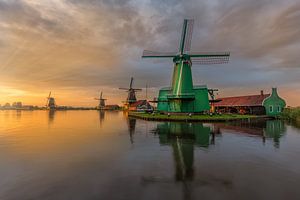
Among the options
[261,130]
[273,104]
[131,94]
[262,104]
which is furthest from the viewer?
[131,94]

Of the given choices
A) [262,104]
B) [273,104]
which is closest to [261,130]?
[262,104]

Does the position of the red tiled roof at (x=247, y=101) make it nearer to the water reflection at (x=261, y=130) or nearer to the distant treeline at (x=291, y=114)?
the distant treeline at (x=291, y=114)

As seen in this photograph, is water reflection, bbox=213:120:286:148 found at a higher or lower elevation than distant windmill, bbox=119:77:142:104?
lower

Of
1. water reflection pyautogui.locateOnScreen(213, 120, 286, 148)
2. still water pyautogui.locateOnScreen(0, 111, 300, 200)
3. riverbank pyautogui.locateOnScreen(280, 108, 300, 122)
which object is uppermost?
riverbank pyautogui.locateOnScreen(280, 108, 300, 122)

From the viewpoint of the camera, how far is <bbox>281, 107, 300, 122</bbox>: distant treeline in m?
42.5

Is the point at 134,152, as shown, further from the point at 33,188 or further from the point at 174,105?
the point at 174,105

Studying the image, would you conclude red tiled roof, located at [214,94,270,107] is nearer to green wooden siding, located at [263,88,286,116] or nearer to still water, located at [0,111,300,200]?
green wooden siding, located at [263,88,286,116]

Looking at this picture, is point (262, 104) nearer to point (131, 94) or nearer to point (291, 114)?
point (291, 114)

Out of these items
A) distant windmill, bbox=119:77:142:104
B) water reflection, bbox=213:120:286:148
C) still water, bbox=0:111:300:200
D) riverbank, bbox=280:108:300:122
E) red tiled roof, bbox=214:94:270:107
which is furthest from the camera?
distant windmill, bbox=119:77:142:104

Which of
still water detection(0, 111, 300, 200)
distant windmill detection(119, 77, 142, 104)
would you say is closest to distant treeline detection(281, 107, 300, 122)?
still water detection(0, 111, 300, 200)

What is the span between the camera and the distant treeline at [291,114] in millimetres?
42469

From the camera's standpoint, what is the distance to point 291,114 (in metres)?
43.9

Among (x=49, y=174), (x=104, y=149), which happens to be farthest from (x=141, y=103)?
(x=49, y=174)

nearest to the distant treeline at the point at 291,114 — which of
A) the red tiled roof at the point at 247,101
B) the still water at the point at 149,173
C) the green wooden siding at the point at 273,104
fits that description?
the green wooden siding at the point at 273,104
